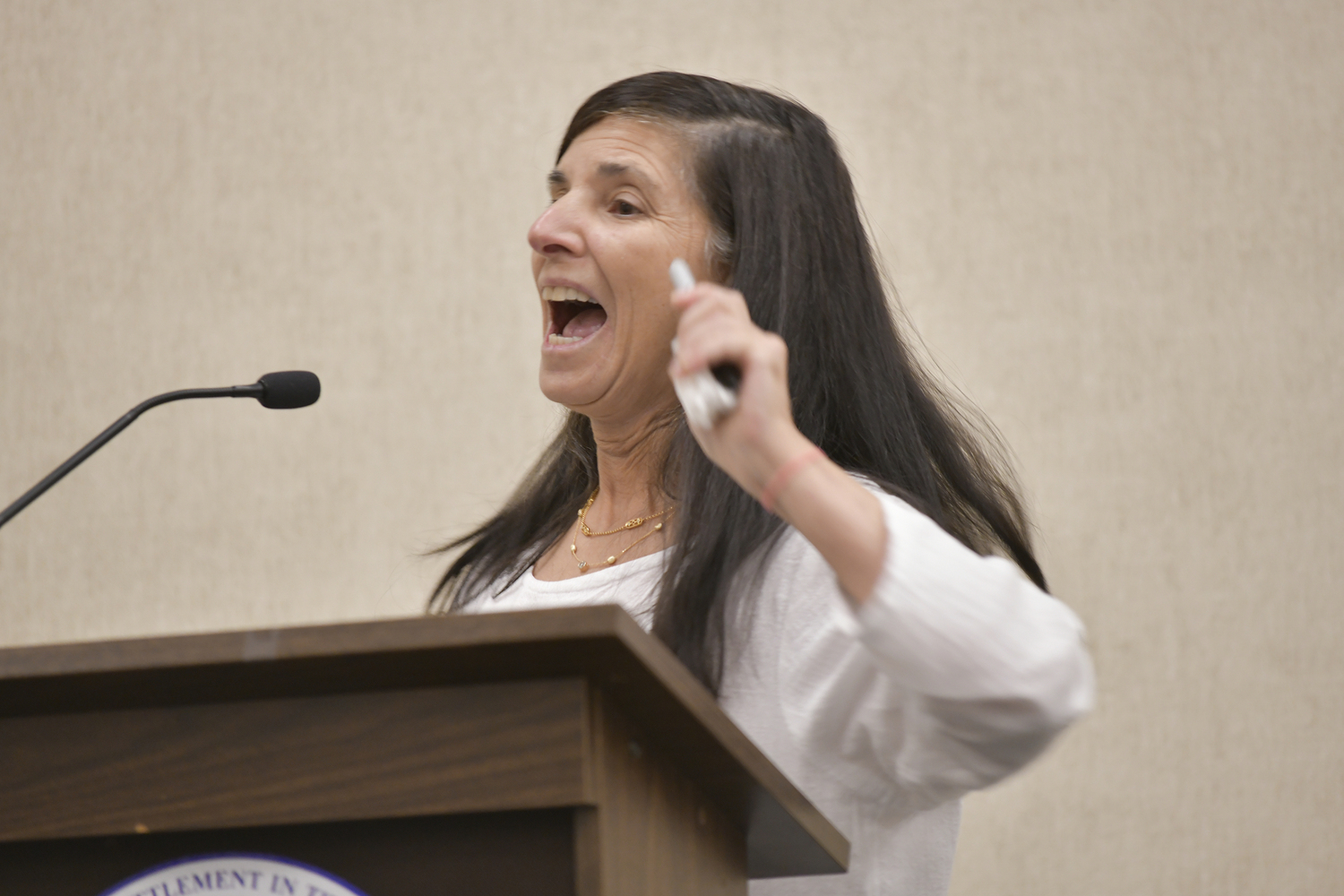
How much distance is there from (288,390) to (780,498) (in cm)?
76

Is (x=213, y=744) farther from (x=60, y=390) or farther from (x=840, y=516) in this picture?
(x=60, y=390)

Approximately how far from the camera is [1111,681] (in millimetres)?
2199

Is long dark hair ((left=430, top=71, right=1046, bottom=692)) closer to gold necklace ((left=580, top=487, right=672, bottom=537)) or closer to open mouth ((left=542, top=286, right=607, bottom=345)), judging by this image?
gold necklace ((left=580, top=487, right=672, bottom=537))

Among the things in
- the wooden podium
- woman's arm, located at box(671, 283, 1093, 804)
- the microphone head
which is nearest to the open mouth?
the microphone head

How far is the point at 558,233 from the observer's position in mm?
1319

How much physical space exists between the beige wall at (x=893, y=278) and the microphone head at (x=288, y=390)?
1216mm

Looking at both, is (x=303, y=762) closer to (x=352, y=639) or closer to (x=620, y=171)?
(x=352, y=639)

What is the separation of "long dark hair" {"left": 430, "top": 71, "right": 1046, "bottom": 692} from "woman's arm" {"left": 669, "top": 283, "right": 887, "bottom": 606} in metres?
0.32

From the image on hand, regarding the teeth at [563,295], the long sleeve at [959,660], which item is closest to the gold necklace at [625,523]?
the teeth at [563,295]

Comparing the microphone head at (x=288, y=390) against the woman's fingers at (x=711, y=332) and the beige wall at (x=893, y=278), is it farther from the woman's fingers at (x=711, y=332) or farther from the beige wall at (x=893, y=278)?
the beige wall at (x=893, y=278)

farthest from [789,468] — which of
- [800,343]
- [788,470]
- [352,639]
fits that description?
[800,343]

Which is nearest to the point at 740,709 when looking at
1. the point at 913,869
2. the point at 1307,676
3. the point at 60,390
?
the point at 913,869

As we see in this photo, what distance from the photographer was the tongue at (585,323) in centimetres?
137

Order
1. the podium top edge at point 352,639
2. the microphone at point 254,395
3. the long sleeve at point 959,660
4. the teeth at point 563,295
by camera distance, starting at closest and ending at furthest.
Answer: the podium top edge at point 352,639, the long sleeve at point 959,660, the microphone at point 254,395, the teeth at point 563,295
